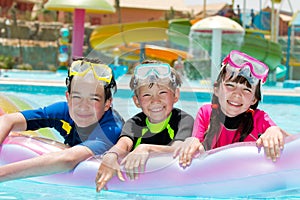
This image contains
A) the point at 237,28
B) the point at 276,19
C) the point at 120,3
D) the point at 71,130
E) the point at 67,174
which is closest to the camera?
the point at 67,174

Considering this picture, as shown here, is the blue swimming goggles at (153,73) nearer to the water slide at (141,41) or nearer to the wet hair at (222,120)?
the water slide at (141,41)

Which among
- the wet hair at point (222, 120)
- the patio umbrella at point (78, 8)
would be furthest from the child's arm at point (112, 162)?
the patio umbrella at point (78, 8)

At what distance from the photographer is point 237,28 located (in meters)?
13.3

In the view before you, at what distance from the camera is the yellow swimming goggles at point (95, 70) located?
322 centimetres

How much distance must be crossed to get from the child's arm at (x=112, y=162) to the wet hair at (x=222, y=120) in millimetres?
436

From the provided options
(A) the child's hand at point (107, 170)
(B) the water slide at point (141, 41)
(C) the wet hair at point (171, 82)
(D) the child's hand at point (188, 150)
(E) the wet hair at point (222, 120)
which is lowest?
(A) the child's hand at point (107, 170)

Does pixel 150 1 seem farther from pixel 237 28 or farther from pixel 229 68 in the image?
pixel 229 68

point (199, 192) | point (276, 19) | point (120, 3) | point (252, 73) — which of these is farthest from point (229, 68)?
point (120, 3)

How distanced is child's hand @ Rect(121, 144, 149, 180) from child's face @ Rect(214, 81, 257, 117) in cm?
50

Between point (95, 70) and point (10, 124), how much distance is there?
0.68 metres

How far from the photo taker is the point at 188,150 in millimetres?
2973

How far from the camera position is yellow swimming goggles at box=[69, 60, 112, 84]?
322 cm

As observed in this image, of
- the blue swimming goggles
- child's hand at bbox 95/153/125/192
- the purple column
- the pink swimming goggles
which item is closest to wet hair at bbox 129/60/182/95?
the blue swimming goggles

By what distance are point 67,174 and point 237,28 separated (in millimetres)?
10635
